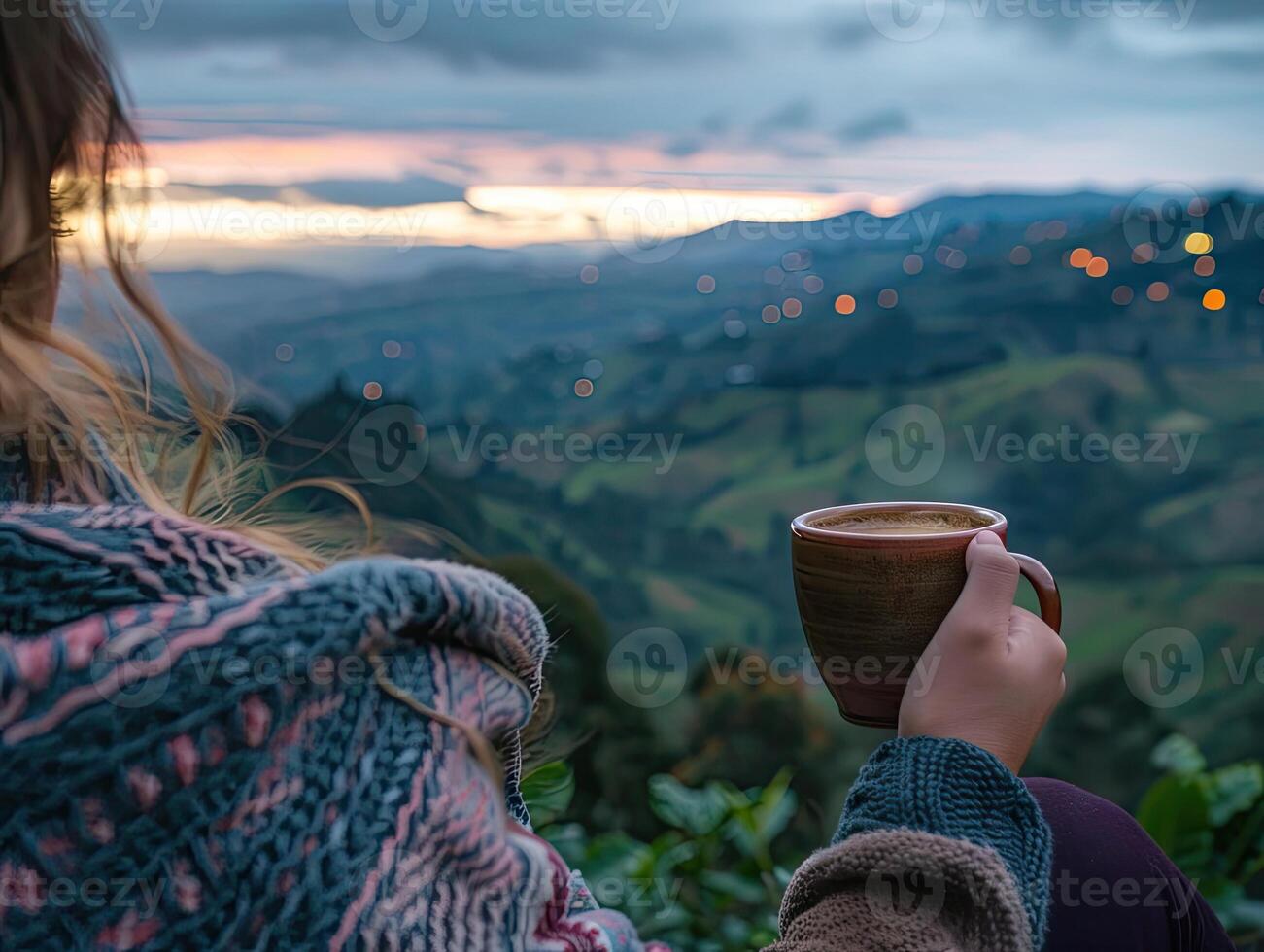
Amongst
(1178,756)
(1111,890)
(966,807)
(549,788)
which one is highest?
(966,807)

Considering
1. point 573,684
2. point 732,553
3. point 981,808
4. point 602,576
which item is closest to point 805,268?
point 732,553

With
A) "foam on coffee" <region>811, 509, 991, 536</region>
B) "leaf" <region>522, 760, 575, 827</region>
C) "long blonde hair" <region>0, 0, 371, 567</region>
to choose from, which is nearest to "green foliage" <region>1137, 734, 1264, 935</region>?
"leaf" <region>522, 760, 575, 827</region>

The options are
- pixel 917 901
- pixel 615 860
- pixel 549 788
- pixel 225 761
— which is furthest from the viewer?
pixel 615 860

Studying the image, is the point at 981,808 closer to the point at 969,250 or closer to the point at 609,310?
the point at 609,310

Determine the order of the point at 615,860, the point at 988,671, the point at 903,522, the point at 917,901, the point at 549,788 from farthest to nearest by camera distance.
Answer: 1. the point at 615,860
2. the point at 549,788
3. the point at 903,522
4. the point at 988,671
5. the point at 917,901

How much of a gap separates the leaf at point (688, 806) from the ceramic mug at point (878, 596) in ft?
2.66

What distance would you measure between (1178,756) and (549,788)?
114 cm

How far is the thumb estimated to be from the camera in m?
0.92

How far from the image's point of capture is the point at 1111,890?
900 mm

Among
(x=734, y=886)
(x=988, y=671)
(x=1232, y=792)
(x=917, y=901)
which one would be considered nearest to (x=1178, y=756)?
(x=1232, y=792)

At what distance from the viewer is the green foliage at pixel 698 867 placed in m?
1.71

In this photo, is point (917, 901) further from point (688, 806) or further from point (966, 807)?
point (688, 806)

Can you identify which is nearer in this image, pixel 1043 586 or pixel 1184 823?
pixel 1043 586

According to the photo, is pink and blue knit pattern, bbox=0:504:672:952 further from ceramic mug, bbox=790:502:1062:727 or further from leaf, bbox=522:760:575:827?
leaf, bbox=522:760:575:827
